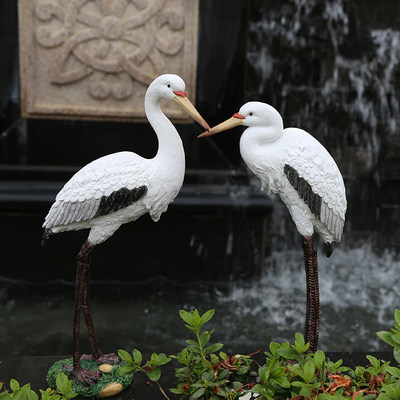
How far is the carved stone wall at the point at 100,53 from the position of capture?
2.50 m

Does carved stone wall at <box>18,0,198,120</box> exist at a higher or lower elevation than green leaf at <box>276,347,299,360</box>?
higher

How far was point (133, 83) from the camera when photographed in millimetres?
2588

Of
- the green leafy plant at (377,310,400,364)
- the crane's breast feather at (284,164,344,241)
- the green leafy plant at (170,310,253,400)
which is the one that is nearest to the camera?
the green leafy plant at (377,310,400,364)

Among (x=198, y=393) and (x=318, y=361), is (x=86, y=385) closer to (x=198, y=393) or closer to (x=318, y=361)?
(x=198, y=393)

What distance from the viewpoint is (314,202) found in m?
1.27

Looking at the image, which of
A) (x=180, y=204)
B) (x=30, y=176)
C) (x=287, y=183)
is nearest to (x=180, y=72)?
(x=180, y=204)

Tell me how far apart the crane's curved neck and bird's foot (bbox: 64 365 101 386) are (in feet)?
2.05

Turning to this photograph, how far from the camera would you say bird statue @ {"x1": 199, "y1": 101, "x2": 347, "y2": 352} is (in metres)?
1.25

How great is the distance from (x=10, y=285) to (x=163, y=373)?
1453 mm

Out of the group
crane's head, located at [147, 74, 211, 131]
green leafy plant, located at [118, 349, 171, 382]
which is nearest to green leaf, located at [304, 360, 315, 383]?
green leafy plant, located at [118, 349, 171, 382]

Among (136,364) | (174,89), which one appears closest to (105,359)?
(136,364)

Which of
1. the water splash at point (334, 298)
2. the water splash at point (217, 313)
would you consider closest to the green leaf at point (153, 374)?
the water splash at point (217, 313)

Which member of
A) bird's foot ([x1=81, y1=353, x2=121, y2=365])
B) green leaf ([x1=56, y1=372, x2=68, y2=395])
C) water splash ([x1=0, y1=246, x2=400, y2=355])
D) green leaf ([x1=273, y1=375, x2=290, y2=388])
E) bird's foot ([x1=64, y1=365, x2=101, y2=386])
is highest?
green leaf ([x1=273, y1=375, x2=290, y2=388])

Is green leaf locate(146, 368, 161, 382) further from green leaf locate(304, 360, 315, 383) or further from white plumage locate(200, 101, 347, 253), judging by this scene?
white plumage locate(200, 101, 347, 253)
